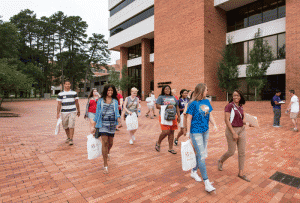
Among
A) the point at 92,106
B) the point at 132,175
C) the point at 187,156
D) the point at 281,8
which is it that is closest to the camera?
the point at 187,156

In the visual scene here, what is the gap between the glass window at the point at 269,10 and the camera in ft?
56.0

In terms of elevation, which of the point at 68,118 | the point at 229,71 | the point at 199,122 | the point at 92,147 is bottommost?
the point at 92,147

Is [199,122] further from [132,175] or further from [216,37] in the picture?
[216,37]

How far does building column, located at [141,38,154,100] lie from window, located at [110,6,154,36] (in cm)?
339

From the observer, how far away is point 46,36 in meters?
43.2

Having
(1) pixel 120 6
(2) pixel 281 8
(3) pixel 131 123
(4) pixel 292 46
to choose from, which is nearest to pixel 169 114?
(3) pixel 131 123

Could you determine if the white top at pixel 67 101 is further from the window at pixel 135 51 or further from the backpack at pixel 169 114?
the window at pixel 135 51

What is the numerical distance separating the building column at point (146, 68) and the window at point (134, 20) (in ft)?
11.1

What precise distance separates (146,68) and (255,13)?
16.3 meters

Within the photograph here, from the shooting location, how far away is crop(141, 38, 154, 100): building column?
29.5 metres

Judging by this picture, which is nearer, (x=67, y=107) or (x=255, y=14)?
(x=67, y=107)

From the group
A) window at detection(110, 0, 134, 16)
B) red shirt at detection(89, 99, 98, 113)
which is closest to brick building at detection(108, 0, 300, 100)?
window at detection(110, 0, 134, 16)

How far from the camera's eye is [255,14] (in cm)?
1831

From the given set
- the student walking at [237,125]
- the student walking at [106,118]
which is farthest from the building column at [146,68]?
the student walking at [237,125]
